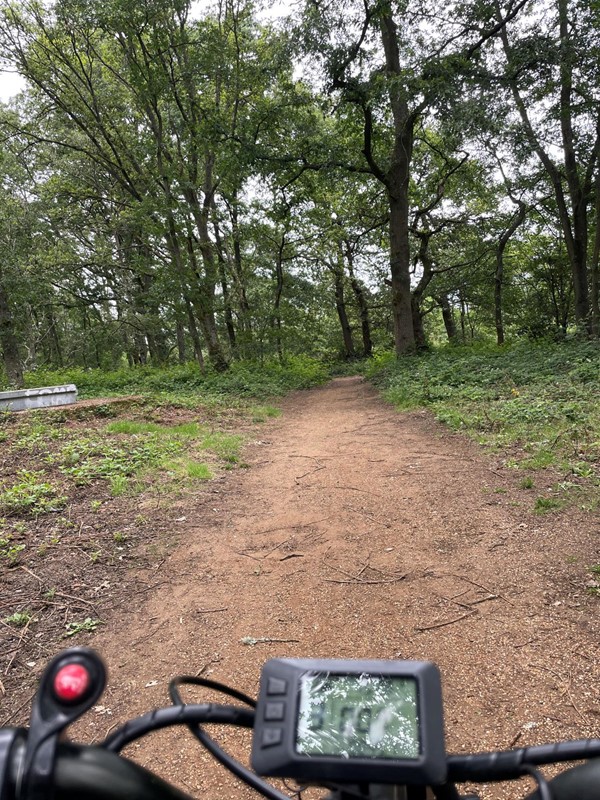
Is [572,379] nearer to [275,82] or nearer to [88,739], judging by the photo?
[88,739]

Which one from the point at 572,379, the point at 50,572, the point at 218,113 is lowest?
the point at 50,572

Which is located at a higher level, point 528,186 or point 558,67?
point 558,67

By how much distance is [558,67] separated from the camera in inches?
377

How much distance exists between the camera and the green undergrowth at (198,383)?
11.5 meters

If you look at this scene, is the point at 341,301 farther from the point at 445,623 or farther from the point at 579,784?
the point at 579,784

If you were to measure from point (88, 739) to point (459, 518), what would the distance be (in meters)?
2.91

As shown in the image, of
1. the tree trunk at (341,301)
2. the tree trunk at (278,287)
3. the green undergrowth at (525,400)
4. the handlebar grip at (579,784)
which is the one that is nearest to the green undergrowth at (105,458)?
the green undergrowth at (525,400)

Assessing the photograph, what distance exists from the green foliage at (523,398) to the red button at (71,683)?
4480mm

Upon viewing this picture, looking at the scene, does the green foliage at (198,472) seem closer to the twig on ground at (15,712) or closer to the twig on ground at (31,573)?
the twig on ground at (31,573)

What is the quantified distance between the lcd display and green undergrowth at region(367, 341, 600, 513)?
11.3ft

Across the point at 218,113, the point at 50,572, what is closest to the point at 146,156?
the point at 218,113

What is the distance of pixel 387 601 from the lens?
9.31ft

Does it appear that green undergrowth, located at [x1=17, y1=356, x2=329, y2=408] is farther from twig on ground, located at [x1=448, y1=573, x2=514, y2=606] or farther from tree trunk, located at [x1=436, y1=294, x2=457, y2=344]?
twig on ground, located at [x1=448, y1=573, x2=514, y2=606]

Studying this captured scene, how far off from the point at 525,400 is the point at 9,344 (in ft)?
42.0
